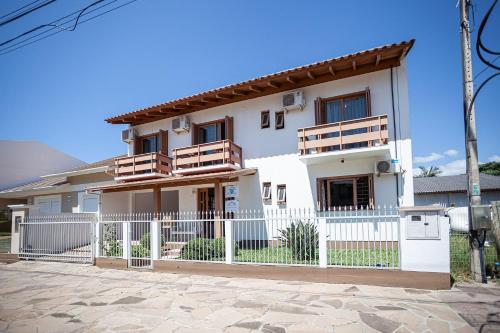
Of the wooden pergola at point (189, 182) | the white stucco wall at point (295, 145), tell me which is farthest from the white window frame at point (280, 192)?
the wooden pergola at point (189, 182)

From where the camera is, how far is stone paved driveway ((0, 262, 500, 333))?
4.84 m

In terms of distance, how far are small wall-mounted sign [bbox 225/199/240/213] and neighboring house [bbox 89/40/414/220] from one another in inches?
1.8

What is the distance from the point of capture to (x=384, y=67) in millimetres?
11617

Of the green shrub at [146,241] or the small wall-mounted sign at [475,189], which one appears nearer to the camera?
the small wall-mounted sign at [475,189]

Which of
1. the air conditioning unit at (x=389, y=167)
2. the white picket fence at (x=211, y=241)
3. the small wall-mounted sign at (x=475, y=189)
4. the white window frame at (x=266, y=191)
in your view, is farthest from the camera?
the white window frame at (x=266, y=191)

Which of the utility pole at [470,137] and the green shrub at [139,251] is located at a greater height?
the utility pole at [470,137]

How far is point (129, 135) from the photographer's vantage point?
17578 millimetres

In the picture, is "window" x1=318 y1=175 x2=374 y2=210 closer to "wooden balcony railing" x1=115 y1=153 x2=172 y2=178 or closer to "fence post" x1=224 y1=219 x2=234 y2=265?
"fence post" x1=224 y1=219 x2=234 y2=265

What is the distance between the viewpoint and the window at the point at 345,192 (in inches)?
459

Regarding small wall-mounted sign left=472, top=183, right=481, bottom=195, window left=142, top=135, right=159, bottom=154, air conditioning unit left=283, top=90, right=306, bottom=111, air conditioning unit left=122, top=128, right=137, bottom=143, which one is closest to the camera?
small wall-mounted sign left=472, top=183, right=481, bottom=195

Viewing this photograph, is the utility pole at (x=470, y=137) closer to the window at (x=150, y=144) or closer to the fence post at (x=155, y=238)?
the fence post at (x=155, y=238)

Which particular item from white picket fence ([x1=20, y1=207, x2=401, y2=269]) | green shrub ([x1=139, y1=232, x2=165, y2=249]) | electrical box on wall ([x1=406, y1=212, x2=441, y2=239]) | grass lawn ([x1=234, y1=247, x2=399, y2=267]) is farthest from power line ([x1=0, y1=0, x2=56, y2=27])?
electrical box on wall ([x1=406, y1=212, x2=441, y2=239])

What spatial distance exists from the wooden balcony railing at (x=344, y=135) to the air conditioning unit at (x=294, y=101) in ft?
4.45

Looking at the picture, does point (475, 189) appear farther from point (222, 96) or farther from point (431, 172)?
point (431, 172)
